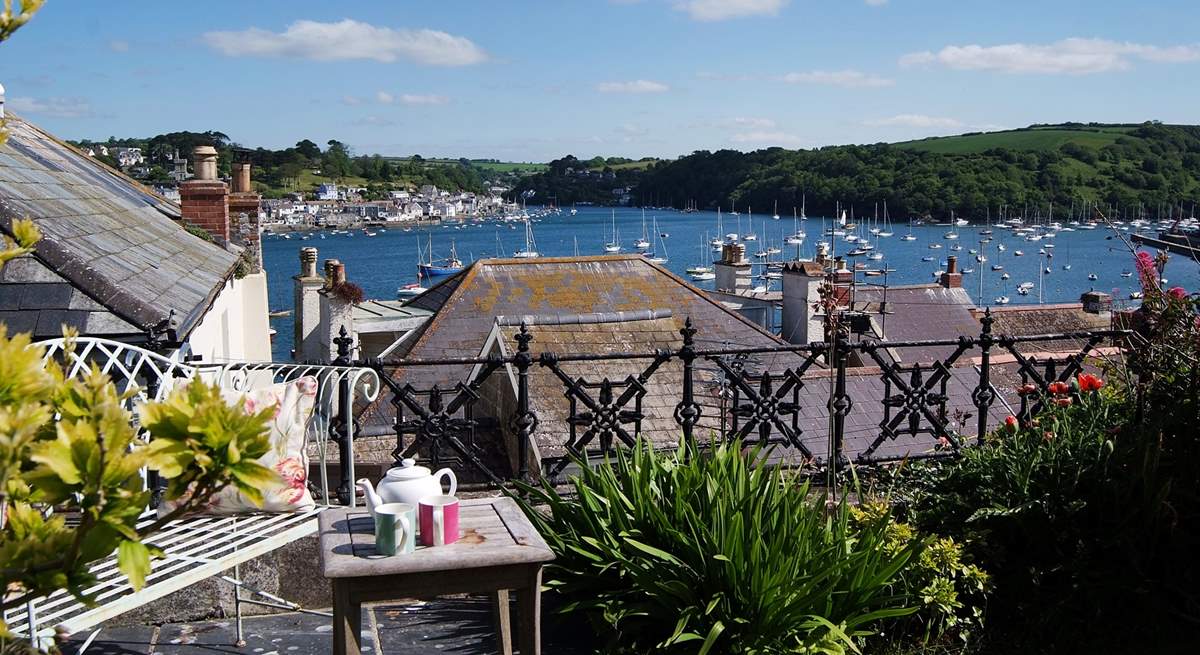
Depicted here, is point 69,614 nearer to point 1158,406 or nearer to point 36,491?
point 36,491

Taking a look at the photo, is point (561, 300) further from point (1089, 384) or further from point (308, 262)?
point (308, 262)

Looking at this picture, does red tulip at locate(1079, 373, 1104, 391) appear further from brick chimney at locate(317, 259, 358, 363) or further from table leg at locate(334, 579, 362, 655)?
brick chimney at locate(317, 259, 358, 363)

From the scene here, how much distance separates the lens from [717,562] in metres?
4.23

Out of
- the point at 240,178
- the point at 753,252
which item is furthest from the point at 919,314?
the point at 753,252

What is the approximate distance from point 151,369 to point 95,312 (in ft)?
4.89

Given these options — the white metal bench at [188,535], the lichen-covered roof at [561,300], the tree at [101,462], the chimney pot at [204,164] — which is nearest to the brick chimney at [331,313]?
the lichen-covered roof at [561,300]

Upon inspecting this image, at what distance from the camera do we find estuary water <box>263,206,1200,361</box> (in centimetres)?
9300

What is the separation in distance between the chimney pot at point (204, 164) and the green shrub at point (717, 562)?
34.3 feet

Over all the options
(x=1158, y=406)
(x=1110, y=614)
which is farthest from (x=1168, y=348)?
(x=1110, y=614)

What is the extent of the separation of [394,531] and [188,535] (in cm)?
107

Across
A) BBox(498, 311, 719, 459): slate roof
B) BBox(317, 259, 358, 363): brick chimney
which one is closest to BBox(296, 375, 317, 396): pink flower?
BBox(498, 311, 719, 459): slate roof

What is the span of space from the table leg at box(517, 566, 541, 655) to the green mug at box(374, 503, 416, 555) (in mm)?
459

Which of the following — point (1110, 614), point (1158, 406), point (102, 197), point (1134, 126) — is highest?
point (1134, 126)

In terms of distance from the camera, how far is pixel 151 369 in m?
4.77
